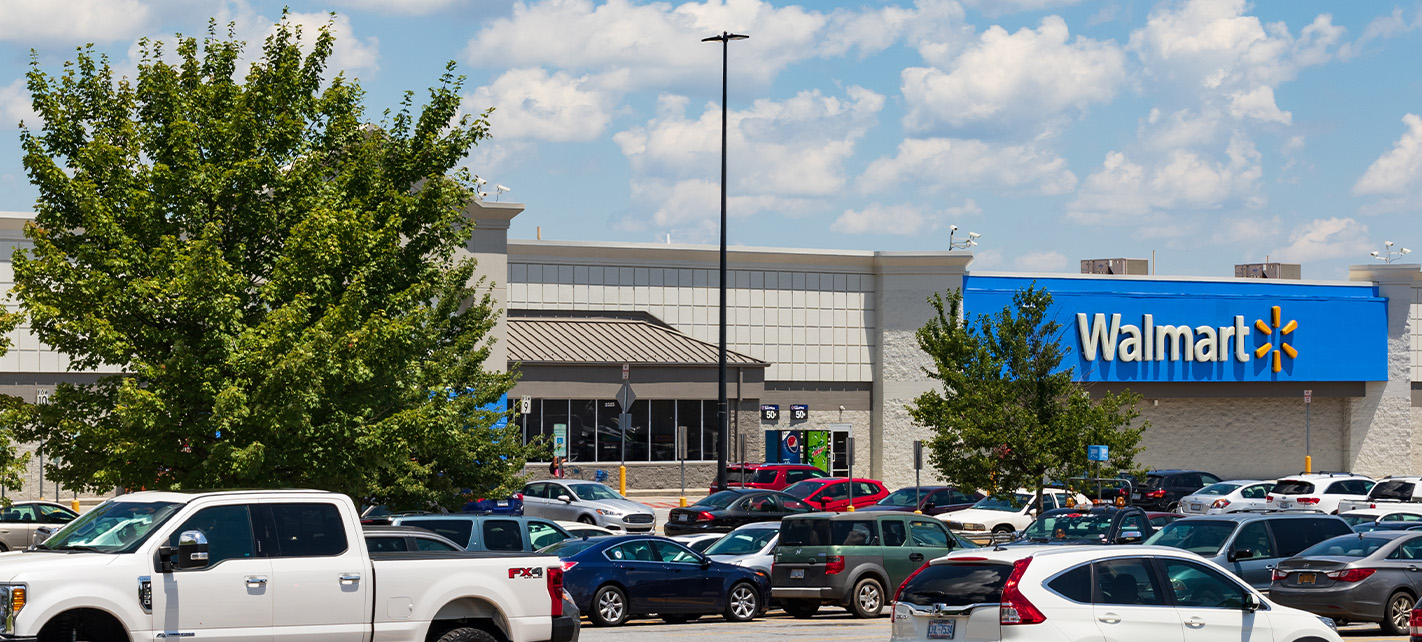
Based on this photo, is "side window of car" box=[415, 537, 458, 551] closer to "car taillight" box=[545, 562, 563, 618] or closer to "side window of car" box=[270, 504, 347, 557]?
"car taillight" box=[545, 562, 563, 618]

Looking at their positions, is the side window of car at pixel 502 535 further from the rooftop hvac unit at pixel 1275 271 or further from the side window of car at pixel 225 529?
the rooftop hvac unit at pixel 1275 271

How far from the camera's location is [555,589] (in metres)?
13.2

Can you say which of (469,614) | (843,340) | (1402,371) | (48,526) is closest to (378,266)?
(469,614)

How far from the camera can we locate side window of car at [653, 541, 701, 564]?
→ 21.2 metres

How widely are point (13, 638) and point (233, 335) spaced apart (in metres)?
6.67

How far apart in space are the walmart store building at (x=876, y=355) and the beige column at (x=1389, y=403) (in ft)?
0.26

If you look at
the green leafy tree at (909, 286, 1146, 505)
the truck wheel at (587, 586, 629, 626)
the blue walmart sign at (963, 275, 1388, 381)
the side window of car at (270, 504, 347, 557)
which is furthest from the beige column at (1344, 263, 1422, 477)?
the side window of car at (270, 504, 347, 557)

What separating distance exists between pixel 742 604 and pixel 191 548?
37.6ft

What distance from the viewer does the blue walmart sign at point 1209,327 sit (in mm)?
54531

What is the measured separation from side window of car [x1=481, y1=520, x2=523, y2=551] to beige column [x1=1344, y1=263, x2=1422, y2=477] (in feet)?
154

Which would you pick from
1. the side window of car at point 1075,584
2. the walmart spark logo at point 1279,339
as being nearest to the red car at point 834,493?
the walmart spark logo at point 1279,339

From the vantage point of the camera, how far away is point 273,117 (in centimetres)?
1894

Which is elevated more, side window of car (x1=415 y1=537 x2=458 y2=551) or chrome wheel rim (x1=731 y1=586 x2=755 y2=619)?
side window of car (x1=415 y1=537 x2=458 y2=551)

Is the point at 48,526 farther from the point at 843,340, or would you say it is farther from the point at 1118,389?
the point at 1118,389
